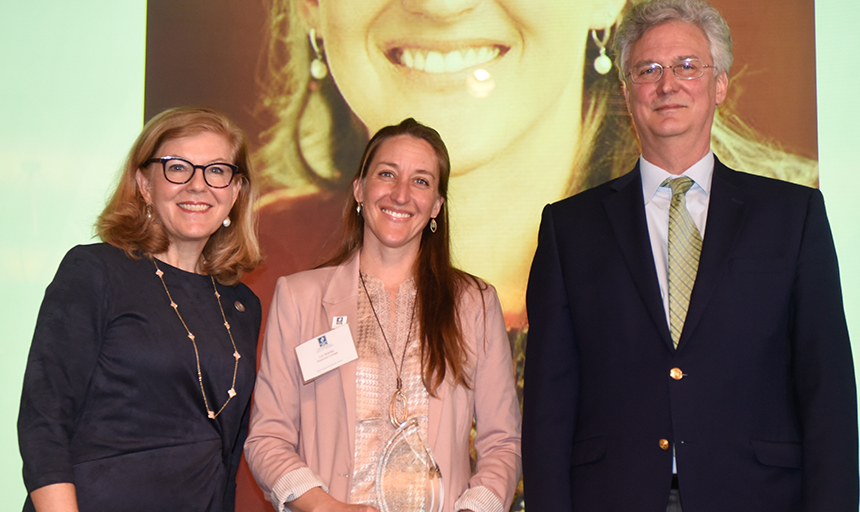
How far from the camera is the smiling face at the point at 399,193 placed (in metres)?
2.38

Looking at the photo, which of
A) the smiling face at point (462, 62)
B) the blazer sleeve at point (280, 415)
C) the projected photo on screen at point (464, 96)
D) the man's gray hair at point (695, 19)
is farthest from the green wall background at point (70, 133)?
the blazer sleeve at point (280, 415)

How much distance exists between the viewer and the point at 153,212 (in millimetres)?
2297

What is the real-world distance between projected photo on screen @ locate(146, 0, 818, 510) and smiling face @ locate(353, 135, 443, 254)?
896mm

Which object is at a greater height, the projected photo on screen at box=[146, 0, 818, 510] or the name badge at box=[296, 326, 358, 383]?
the projected photo on screen at box=[146, 0, 818, 510]

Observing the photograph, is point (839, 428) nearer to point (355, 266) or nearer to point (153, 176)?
point (355, 266)

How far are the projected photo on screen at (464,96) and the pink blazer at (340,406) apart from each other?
0.99 meters

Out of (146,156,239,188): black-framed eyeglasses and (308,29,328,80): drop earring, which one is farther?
(308,29,328,80): drop earring

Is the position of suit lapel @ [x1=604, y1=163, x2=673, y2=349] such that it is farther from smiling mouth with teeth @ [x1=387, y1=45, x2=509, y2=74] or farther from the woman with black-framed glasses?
smiling mouth with teeth @ [x1=387, y1=45, x2=509, y2=74]

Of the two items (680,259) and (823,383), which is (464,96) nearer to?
(680,259)

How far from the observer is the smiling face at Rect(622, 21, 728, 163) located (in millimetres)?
2029

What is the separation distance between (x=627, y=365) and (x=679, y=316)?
18 centimetres

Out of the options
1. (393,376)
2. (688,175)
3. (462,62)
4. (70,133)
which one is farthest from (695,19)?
(70,133)

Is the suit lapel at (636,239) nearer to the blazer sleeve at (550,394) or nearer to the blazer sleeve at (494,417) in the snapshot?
the blazer sleeve at (550,394)

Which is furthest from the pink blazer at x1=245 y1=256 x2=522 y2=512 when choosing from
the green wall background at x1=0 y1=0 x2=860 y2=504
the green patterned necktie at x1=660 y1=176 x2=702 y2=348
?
the green wall background at x1=0 y1=0 x2=860 y2=504
